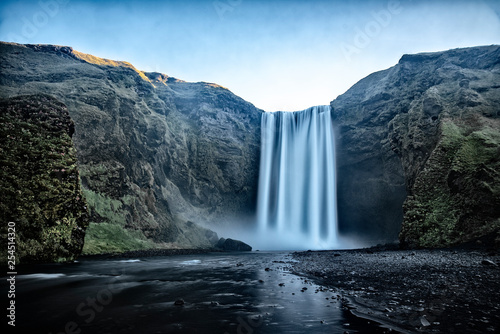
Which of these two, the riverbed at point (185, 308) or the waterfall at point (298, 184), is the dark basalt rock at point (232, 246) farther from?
the riverbed at point (185, 308)

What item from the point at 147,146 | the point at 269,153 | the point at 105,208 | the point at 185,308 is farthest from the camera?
the point at 269,153

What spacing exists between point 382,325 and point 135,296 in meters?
7.22

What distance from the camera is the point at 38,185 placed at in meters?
15.5

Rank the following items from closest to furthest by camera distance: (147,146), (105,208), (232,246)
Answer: (105,208), (232,246), (147,146)

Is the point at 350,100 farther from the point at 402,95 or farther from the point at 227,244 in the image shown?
the point at 227,244

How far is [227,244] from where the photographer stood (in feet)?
131

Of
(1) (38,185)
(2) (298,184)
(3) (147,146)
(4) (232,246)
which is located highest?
A: (3) (147,146)

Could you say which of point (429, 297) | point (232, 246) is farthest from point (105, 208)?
point (429, 297)

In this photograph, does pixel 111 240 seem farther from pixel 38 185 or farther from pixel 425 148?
pixel 425 148

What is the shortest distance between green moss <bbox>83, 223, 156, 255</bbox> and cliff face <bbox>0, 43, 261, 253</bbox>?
0.12 metres

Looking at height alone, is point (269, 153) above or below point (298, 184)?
above

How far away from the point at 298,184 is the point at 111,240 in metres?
35.0

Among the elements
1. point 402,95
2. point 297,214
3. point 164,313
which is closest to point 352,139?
point 402,95

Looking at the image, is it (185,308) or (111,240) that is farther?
(111,240)
